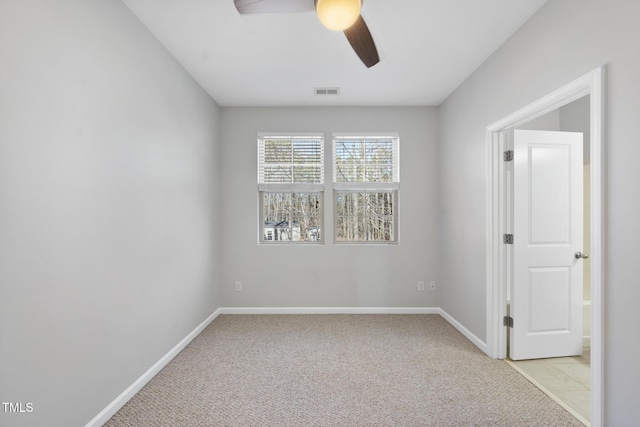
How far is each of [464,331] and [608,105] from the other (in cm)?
245

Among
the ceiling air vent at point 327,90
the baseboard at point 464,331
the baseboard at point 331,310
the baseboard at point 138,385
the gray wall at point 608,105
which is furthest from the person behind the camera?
the baseboard at point 331,310

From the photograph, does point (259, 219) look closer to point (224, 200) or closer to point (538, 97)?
point (224, 200)

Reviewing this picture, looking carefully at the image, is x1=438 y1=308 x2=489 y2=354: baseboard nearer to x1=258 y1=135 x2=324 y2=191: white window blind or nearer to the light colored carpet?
the light colored carpet

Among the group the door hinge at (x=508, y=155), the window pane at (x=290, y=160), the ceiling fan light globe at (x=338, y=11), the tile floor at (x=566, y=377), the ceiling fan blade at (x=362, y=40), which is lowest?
the tile floor at (x=566, y=377)

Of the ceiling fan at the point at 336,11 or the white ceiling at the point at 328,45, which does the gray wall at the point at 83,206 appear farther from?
the ceiling fan at the point at 336,11

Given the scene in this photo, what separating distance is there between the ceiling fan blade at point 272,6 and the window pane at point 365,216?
2.64 meters

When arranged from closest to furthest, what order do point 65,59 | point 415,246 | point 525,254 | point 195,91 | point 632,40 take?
point 632,40 → point 65,59 → point 525,254 → point 195,91 → point 415,246

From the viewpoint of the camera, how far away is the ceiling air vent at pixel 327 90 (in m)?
3.39

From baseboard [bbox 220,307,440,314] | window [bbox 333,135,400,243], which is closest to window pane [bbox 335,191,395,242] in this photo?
window [bbox 333,135,400,243]

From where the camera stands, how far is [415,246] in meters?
3.98

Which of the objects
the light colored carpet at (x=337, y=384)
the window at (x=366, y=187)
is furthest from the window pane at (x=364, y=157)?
the light colored carpet at (x=337, y=384)

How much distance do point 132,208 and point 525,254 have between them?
10.4 ft

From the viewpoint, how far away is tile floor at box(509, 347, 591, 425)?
7.02 ft

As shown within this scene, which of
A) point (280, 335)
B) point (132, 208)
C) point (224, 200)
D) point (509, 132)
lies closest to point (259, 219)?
point (224, 200)
